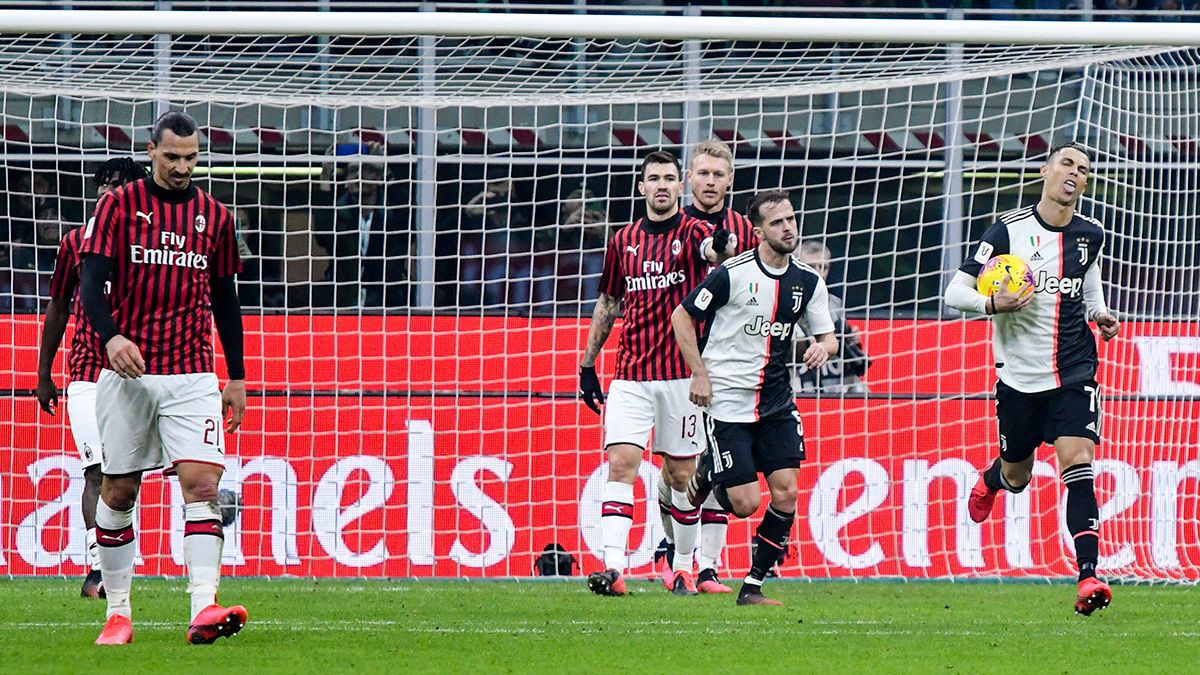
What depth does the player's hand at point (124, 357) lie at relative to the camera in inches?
231

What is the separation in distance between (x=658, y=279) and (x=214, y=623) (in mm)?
3352

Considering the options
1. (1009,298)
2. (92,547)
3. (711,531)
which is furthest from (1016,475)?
→ (92,547)

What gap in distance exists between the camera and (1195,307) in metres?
10.6

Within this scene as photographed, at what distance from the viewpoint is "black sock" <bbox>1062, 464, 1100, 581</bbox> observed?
24.3ft

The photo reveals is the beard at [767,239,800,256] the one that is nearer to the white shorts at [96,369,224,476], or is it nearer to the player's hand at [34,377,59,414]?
the white shorts at [96,369,224,476]

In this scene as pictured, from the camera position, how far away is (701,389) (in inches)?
311

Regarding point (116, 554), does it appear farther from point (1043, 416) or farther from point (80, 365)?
point (1043, 416)

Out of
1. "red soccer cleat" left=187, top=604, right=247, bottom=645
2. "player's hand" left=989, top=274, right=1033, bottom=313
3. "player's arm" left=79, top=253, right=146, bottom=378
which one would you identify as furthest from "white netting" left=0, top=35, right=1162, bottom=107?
"red soccer cleat" left=187, top=604, right=247, bottom=645

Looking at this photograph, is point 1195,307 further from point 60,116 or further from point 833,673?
point 60,116

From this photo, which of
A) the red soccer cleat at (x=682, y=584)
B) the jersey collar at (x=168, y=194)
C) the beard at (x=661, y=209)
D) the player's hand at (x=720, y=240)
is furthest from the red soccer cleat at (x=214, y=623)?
the beard at (x=661, y=209)

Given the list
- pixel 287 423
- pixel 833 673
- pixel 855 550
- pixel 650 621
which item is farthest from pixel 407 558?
pixel 833 673

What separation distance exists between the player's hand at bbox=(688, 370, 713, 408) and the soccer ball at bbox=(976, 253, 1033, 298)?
126 cm

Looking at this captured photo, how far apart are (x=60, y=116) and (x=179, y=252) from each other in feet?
18.2

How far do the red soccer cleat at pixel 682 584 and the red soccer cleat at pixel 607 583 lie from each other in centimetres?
33
